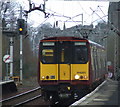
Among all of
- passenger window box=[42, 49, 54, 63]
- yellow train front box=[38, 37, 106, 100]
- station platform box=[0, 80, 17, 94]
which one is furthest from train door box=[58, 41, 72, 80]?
station platform box=[0, 80, 17, 94]

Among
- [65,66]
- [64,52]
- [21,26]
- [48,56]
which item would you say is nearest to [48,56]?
[48,56]

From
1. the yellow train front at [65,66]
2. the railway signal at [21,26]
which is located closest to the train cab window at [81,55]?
the yellow train front at [65,66]

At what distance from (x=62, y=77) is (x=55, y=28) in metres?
23.5

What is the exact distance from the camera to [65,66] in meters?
14.2

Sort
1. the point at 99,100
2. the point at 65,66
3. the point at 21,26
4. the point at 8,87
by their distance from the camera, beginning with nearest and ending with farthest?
the point at 99,100 < the point at 65,66 < the point at 21,26 < the point at 8,87

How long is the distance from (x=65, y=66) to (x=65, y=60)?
28cm

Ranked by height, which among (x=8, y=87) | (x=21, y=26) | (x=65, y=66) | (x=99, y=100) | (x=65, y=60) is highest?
(x=21, y=26)

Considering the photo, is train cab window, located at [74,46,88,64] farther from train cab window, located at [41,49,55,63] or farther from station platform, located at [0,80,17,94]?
station platform, located at [0,80,17,94]

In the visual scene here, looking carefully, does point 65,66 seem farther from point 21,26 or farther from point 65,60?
point 21,26

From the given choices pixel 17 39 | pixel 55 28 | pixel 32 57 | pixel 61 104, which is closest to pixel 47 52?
pixel 61 104

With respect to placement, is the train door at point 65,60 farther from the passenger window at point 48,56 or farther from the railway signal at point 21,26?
the railway signal at point 21,26

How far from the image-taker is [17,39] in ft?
107

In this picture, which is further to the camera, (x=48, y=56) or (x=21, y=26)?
(x=21, y=26)

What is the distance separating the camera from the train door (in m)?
14.2
